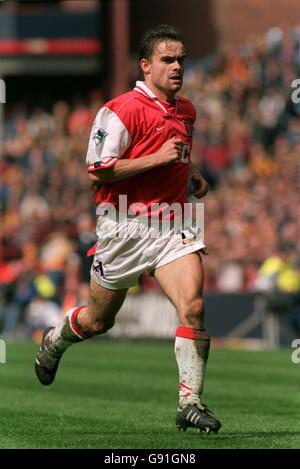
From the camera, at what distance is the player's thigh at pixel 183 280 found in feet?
27.5

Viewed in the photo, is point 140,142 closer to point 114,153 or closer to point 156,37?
point 114,153

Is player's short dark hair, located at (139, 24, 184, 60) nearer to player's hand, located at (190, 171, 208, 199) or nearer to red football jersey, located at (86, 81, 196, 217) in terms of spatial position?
red football jersey, located at (86, 81, 196, 217)

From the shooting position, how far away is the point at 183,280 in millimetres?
8438

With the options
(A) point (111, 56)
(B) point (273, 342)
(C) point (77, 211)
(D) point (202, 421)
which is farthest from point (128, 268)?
(A) point (111, 56)

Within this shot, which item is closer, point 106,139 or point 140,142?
point 106,139

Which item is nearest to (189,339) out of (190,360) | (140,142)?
(190,360)

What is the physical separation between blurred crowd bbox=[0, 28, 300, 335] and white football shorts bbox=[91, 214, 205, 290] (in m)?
11.8

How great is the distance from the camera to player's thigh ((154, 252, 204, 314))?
8.38m

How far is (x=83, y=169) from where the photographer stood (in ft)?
89.4

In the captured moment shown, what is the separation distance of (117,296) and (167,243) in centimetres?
53

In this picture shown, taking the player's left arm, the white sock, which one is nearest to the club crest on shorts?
the player's left arm

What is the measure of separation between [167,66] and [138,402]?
3.51 metres

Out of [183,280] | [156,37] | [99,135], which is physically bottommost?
[183,280]
